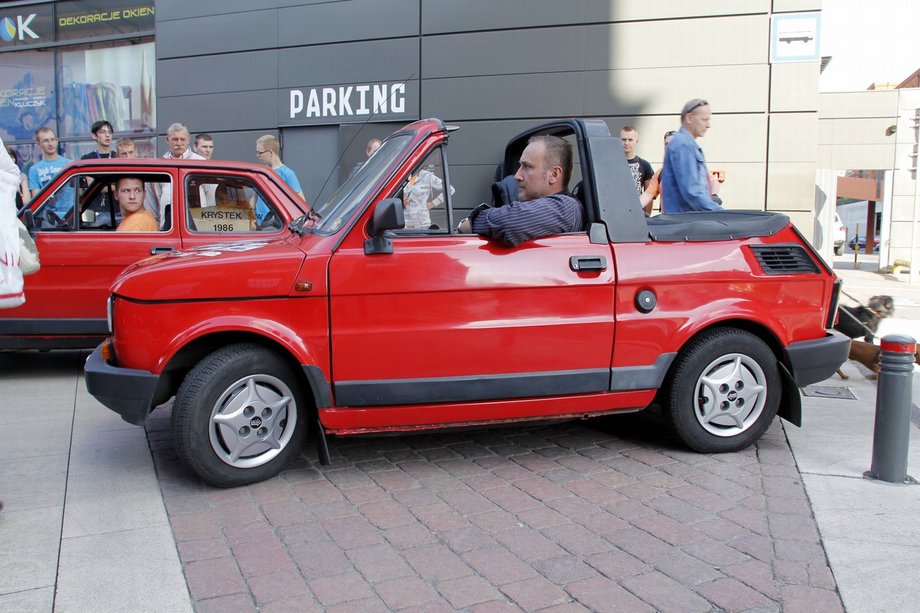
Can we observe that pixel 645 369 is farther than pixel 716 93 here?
No

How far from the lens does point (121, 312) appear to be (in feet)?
12.6

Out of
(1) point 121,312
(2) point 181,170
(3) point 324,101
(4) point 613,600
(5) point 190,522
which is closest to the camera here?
(4) point 613,600

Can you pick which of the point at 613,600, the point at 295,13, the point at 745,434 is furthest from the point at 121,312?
the point at 295,13

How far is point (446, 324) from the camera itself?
4.02 metres

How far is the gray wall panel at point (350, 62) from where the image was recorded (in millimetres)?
11828

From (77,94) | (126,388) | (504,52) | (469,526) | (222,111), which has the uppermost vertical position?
(504,52)

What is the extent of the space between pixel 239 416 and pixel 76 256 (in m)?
3.37

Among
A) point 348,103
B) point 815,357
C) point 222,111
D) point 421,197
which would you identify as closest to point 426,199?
point 421,197

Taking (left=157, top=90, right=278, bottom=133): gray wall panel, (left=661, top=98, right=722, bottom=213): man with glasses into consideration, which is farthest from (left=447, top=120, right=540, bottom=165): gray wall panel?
(left=661, top=98, right=722, bottom=213): man with glasses

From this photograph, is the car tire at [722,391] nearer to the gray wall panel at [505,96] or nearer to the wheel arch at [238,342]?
the wheel arch at [238,342]

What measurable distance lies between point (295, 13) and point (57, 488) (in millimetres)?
10048

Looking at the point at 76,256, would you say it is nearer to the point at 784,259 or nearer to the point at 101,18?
the point at 784,259

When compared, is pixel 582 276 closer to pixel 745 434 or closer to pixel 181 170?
pixel 745 434

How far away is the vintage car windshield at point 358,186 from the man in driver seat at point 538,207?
1.73 feet
